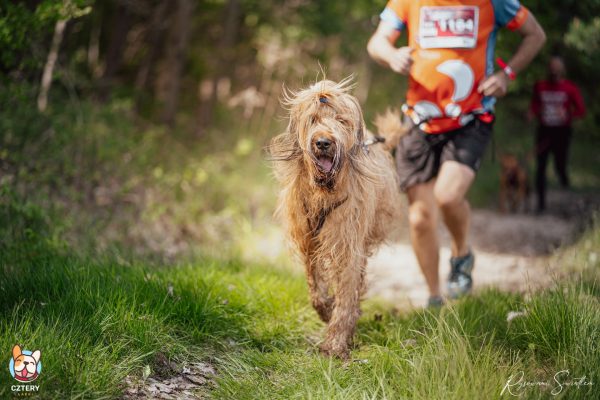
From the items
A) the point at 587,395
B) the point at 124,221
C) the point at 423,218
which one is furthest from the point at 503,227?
the point at 587,395

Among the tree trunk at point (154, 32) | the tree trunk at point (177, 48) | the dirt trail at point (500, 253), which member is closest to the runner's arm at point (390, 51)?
the dirt trail at point (500, 253)

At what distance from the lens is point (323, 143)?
11.1 feet

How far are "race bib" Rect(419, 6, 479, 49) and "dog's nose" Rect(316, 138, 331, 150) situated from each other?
1.50 metres

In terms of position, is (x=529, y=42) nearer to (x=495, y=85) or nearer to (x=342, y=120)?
(x=495, y=85)

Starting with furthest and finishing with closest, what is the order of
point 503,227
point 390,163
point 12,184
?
point 503,227
point 12,184
point 390,163

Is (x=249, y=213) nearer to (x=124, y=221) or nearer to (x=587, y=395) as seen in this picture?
(x=124, y=221)

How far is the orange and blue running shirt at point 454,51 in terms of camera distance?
13.8 feet

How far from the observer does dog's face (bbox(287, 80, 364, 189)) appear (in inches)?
134

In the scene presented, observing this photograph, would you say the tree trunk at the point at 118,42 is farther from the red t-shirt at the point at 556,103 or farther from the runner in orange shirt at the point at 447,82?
the runner in orange shirt at the point at 447,82

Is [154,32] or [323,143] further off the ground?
[154,32]

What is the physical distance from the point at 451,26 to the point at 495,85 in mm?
563

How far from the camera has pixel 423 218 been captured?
462cm

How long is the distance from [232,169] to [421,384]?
6737 mm

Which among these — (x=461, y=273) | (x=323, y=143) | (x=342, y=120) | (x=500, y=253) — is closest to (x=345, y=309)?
(x=323, y=143)
